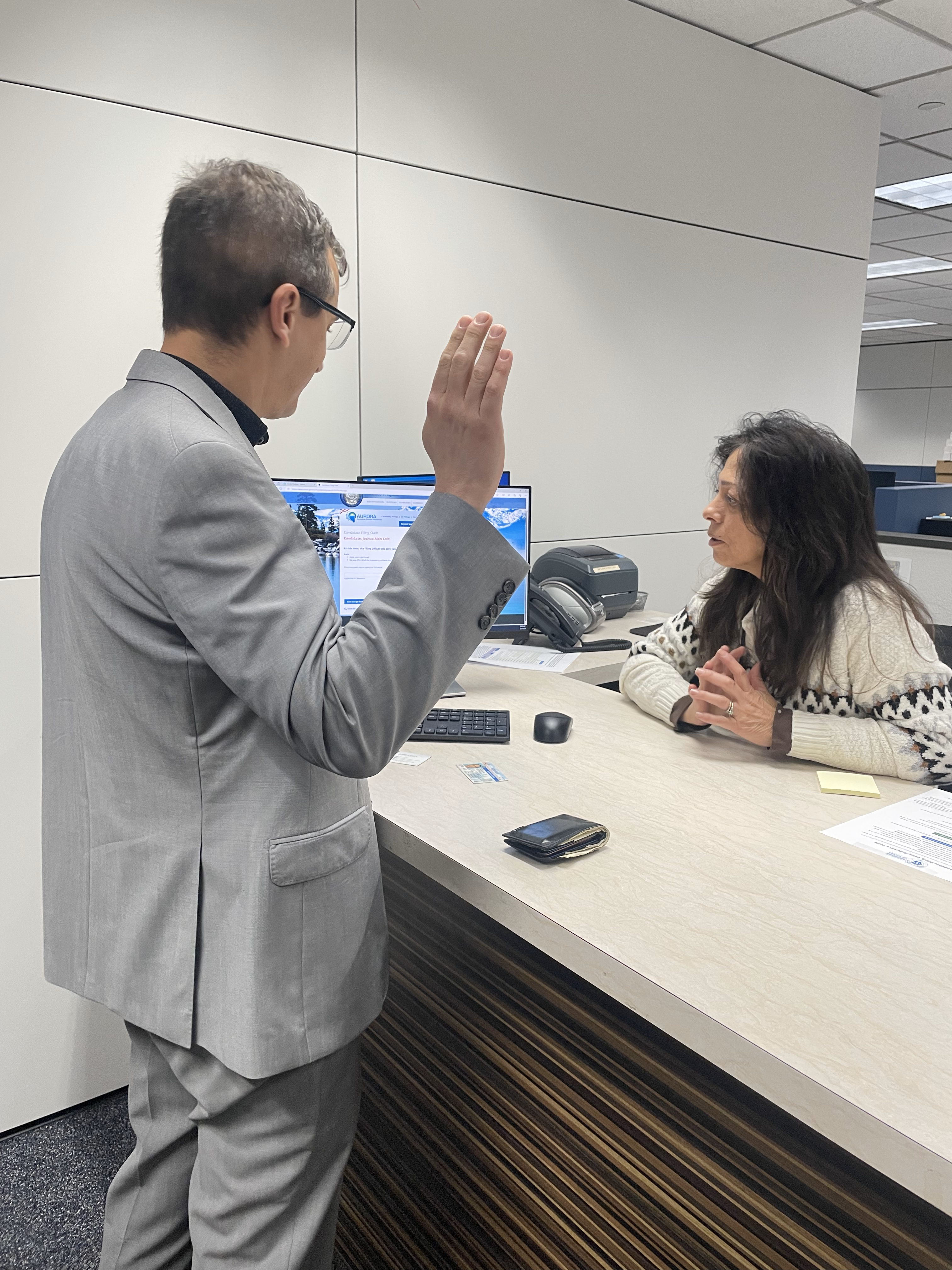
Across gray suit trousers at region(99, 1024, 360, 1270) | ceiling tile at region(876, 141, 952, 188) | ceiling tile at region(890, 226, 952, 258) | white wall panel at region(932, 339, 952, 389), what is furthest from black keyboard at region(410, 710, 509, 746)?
white wall panel at region(932, 339, 952, 389)

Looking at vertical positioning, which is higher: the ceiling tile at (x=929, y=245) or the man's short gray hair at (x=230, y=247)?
the ceiling tile at (x=929, y=245)

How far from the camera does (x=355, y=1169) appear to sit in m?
1.70

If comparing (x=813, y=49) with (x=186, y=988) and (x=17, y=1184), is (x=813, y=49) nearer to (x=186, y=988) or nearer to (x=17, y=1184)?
(x=186, y=988)

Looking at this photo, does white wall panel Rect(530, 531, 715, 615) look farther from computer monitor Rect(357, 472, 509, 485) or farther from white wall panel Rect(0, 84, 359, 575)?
white wall panel Rect(0, 84, 359, 575)

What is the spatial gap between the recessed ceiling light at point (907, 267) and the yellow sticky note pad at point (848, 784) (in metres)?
6.45

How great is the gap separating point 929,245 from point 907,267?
0.82 m

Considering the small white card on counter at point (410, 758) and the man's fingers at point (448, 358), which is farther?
the small white card on counter at point (410, 758)

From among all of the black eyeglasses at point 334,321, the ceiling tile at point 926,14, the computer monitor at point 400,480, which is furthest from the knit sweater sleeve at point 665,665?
the ceiling tile at point 926,14

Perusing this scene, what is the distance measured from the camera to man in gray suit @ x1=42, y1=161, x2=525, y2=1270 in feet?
2.97

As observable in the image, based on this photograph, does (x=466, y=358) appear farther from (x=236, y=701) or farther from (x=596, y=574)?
(x=596, y=574)

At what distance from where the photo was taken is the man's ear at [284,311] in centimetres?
103

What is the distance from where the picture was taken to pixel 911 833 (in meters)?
1.41

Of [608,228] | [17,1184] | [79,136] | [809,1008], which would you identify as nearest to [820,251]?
[608,228]

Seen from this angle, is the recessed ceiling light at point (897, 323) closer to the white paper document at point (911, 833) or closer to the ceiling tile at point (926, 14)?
the ceiling tile at point (926, 14)
